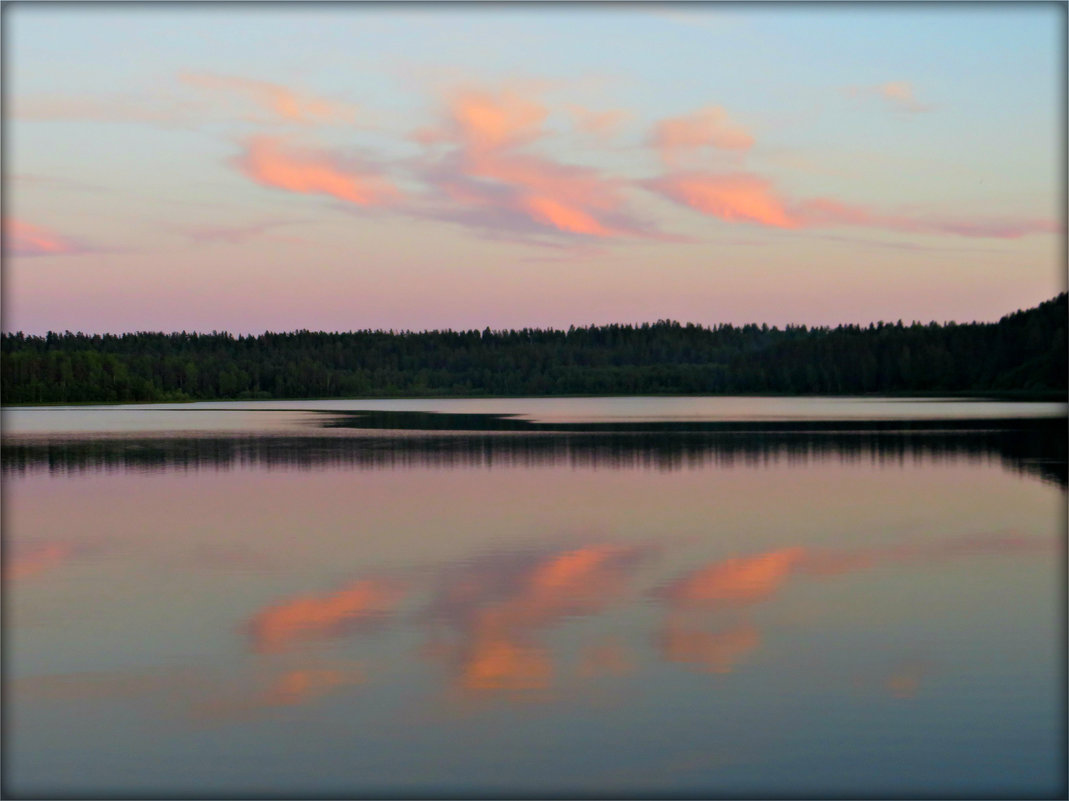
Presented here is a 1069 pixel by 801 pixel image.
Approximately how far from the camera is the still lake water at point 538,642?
34.3 feet

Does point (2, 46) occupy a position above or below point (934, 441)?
above

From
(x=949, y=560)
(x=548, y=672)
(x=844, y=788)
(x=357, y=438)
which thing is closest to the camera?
(x=844, y=788)

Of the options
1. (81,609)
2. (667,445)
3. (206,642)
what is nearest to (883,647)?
(206,642)

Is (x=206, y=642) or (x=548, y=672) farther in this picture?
(x=206, y=642)

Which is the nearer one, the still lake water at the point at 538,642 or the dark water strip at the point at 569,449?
the still lake water at the point at 538,642

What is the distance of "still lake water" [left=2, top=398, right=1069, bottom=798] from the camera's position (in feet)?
34.3

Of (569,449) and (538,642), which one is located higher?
(538,642)

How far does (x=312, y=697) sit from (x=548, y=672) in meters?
2.73

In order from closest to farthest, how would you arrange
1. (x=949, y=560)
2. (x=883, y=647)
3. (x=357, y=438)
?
(x=883, y=647) → (x=949, y=560) → (x=357, y=438)

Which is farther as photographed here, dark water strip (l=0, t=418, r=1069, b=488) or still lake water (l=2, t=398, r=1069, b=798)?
dark water strip (l=0, t=418, r=1069, b=488)

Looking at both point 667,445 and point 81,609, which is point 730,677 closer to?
point 81,609

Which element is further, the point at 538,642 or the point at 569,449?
the point at 569,449

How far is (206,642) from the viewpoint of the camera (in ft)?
48.6

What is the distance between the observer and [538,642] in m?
14.5
